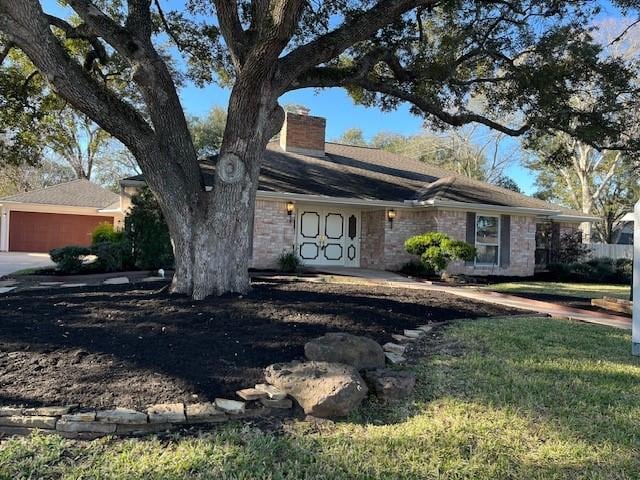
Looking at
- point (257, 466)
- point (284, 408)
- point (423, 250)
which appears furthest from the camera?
point (423, 250)

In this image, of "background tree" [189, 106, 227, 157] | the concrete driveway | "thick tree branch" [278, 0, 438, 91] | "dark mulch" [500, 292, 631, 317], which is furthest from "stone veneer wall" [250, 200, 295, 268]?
"background tree" [189, 106, 227, 157]

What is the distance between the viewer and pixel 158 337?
4527 mm

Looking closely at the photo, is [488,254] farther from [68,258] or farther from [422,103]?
[68,258]

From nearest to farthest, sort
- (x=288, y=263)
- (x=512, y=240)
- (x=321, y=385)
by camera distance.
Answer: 1. (x=321, y=385)
2. (x=288, y=263)
3. (x=512, y=240)

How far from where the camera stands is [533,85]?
889cm

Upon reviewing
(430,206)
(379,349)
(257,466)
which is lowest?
(257,466)

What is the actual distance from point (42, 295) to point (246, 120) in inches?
154

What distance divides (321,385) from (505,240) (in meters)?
14.4

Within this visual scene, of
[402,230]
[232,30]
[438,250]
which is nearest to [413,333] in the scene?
[232,30]

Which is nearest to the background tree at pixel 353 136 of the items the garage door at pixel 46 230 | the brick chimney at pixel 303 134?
the garage door at pixel 46 230

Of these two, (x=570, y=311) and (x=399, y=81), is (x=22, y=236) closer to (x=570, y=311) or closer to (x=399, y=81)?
(x=399, y=81)

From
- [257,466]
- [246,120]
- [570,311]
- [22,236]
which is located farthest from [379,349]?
[22,236]

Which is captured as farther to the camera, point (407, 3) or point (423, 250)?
point (423, 250)

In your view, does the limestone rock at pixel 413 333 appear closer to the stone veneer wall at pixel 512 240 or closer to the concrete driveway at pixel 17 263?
the stone veneer wall at pixel 512 240
